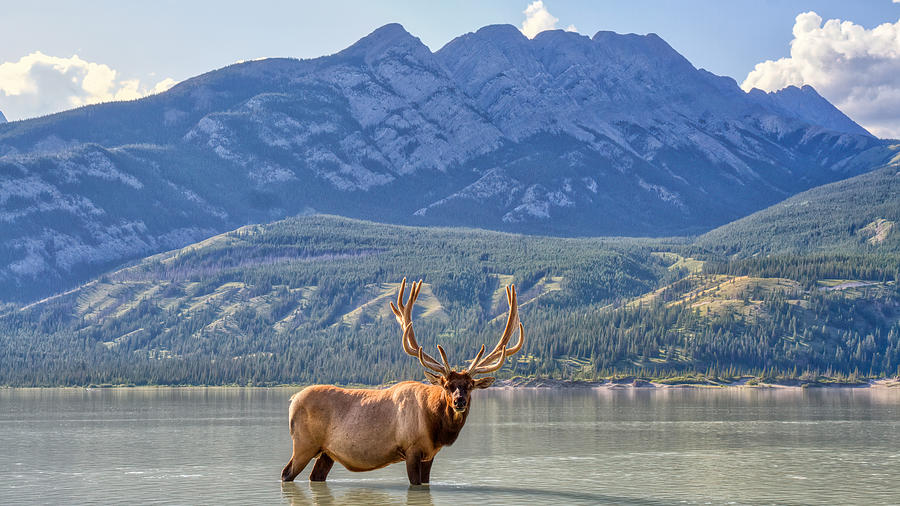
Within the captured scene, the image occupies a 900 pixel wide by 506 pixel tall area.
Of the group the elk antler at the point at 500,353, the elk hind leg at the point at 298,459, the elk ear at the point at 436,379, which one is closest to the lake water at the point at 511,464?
the elk hind leg at the point at 298,459

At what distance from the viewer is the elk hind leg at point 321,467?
1890 inches

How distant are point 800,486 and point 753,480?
10.1 feet

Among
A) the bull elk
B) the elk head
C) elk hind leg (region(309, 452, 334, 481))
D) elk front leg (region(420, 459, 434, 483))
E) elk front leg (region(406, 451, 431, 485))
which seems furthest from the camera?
elk hind leg (region(309, 452, 334, 481))

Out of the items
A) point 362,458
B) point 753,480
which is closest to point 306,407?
point 362,458

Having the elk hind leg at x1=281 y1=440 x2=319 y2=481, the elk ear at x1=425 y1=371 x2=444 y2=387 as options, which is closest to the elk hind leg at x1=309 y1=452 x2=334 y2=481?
the elk hind leg at x1=281 y1=440 x2=319 y2=481

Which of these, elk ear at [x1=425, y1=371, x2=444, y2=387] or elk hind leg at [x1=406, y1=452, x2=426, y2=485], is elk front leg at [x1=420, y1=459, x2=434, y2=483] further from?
elk ear at [x1=425, y1=371, x2=444, y2=387]

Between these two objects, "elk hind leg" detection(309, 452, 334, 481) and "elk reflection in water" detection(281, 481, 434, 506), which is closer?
"elk reflection in water" detection(281, 481, 434, 506)

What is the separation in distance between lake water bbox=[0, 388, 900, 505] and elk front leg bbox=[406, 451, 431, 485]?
0.43 m

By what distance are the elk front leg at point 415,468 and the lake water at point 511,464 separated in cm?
43

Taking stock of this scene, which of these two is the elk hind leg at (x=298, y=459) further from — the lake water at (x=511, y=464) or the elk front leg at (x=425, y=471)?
the elk front leg at (x=425, y=471)

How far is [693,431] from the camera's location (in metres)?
95.1

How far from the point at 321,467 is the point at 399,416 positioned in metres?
6.26

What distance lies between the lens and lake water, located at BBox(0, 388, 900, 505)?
4606 cm

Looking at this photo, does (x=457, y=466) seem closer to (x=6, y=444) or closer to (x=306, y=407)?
(x=306, y=407)
